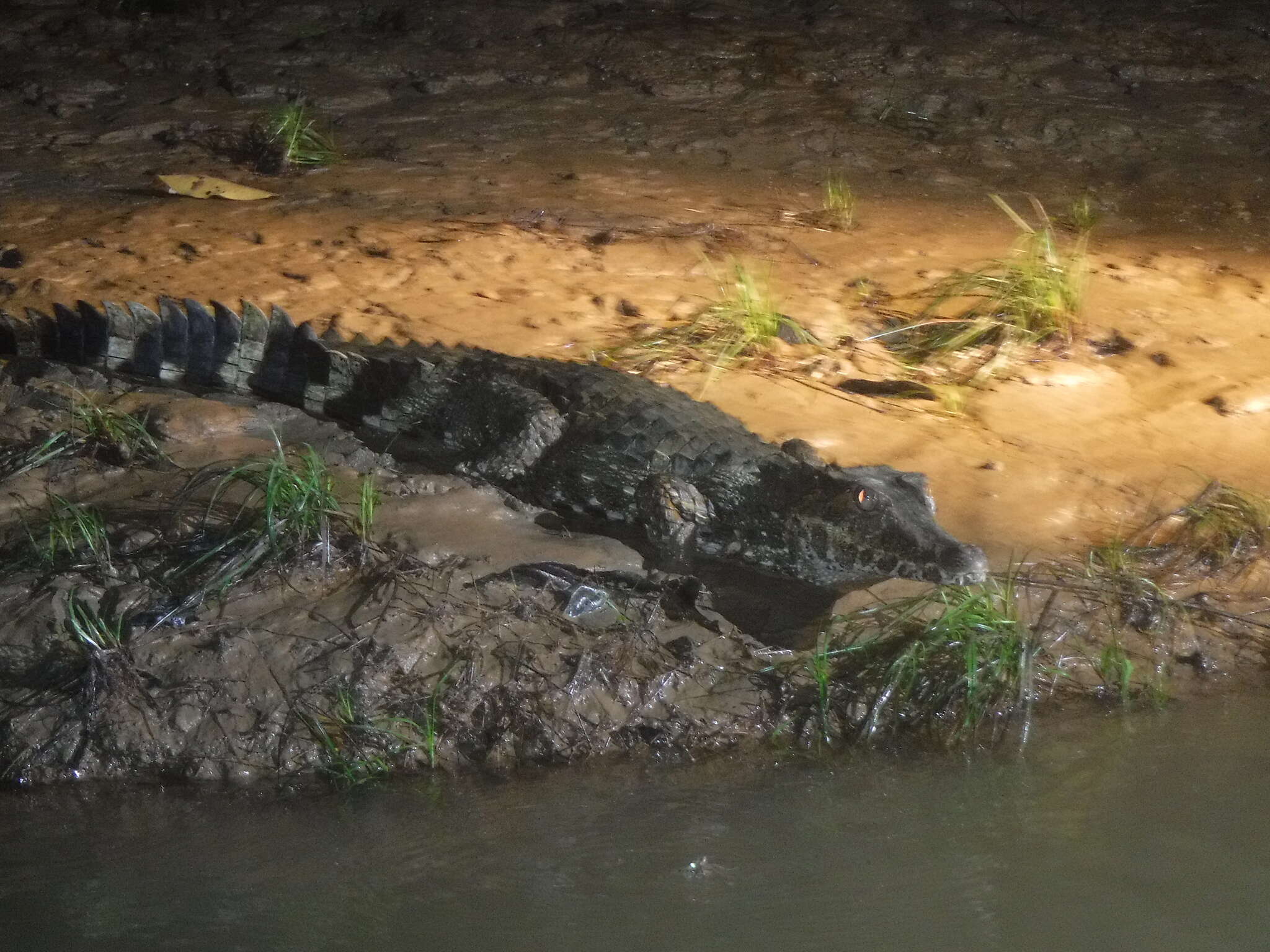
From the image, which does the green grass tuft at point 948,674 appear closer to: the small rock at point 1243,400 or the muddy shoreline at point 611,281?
the muddy shoreline at point 611,281

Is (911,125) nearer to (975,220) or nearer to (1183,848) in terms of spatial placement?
(975,220)

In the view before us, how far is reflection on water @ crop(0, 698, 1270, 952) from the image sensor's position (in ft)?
7.79

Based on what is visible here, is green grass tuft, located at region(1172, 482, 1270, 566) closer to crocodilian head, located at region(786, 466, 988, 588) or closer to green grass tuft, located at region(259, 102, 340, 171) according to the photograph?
crocodilian head, located at region(786, 466, 988, 588)

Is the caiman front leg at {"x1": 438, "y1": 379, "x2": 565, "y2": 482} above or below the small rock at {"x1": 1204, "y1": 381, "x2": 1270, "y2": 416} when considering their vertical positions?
above

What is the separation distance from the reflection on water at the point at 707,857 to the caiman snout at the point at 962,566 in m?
0.43

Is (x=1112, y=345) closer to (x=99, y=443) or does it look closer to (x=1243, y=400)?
(x=1243, y=400)

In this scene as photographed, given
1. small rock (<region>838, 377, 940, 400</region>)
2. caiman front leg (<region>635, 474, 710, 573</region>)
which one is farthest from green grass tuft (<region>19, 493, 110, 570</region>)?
small rock (<region>838, 377, 940, 400</region>)

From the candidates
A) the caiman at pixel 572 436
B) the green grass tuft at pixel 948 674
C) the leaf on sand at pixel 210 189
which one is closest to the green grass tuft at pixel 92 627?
the caiman at pixel 572 436

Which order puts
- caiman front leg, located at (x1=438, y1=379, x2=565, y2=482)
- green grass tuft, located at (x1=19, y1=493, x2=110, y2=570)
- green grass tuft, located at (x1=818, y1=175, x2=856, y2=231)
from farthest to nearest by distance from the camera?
green grass tuft, located at (x1=818, y1=175, x2=856, y2=231) → caiman front leg, located at (x1=438, y1=379, x2=565, y2=482) → green grass tuft, located at (x1=19, y1=493, x2=110, y2=570)

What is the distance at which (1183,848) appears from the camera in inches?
100

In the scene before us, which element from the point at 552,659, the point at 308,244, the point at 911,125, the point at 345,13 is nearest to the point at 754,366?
the point at 552,659

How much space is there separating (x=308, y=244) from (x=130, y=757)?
3502mm

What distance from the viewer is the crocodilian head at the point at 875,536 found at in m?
3.27

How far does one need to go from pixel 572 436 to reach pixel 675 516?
0.56 m
